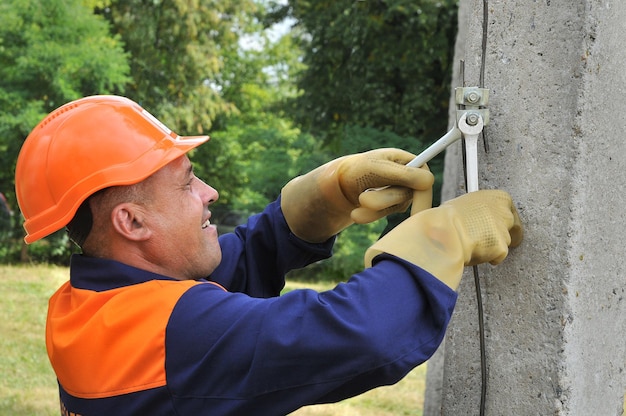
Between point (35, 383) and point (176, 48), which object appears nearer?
point (35, 383)

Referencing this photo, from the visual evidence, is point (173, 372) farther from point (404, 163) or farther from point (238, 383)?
point (404, 163)

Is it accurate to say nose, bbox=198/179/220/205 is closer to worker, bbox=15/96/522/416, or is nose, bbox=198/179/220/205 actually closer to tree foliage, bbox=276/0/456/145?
worker, bbox=15/96/522/416

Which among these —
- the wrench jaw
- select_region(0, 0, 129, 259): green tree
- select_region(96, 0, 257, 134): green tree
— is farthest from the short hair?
select_region(96, 0, 257, 134): green tree

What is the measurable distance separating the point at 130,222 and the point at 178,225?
0.37 ft

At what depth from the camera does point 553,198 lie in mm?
1671

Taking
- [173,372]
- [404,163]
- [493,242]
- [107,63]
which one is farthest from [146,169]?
[107,63]

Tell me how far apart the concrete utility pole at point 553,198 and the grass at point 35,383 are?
4462mm

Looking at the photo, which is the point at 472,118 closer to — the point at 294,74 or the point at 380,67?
the point at 380,67

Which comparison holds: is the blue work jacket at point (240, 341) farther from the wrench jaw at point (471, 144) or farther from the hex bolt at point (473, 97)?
the hex bolt at point (473, 97)

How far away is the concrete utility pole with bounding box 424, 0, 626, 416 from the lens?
5.43ft

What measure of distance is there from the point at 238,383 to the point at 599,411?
3.15 ft

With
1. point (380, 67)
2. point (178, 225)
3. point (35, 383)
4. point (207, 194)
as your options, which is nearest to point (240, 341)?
point (178, 225)

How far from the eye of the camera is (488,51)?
5.97 ft

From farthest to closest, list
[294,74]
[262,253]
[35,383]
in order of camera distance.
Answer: [294,74] → [35,383] → [262,253]
